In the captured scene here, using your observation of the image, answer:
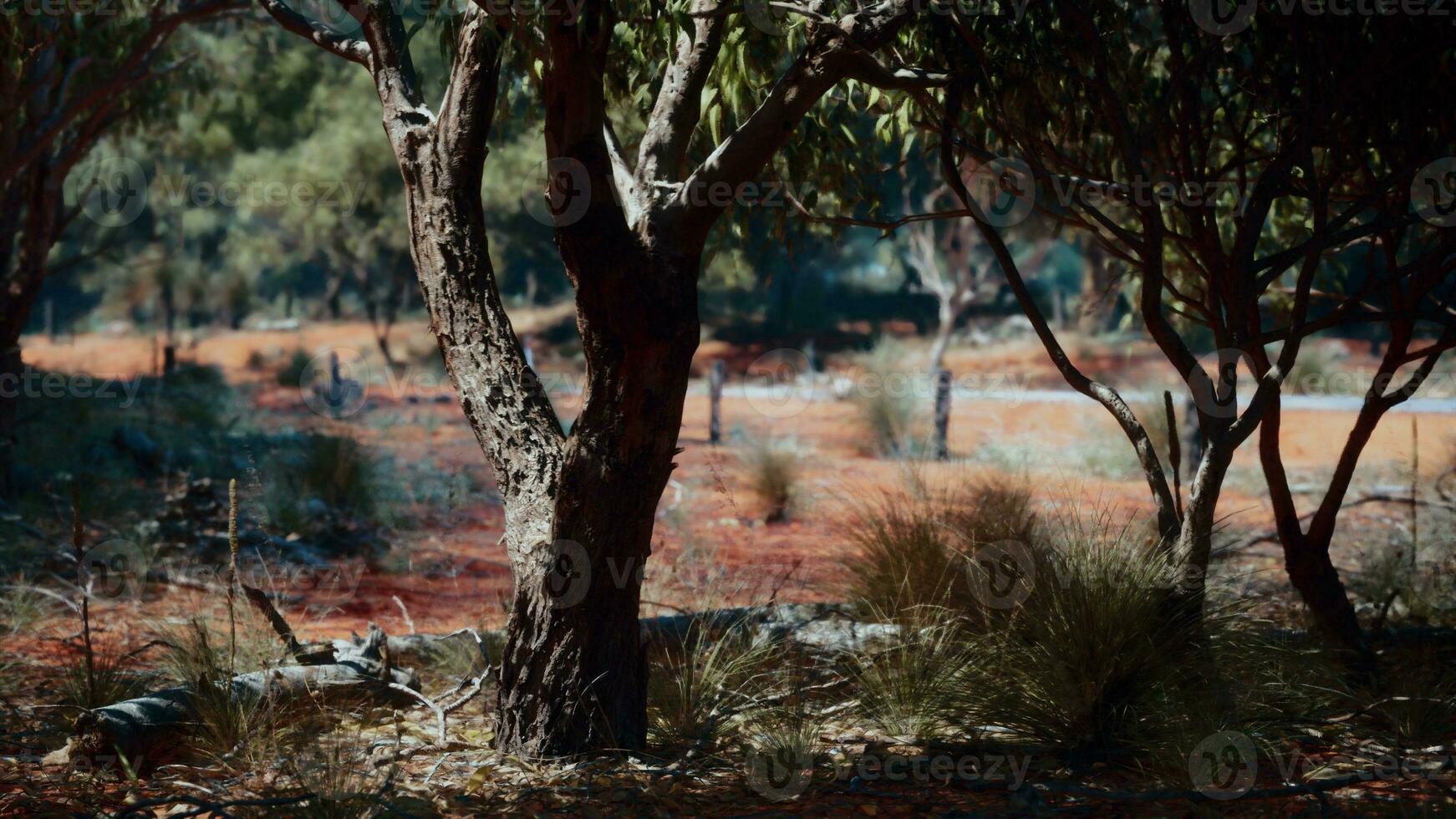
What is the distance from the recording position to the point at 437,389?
25.3 metres

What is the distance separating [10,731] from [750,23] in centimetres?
376

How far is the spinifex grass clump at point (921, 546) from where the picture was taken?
18.8ft

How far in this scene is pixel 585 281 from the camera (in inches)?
153

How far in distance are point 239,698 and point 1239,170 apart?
15.1ft

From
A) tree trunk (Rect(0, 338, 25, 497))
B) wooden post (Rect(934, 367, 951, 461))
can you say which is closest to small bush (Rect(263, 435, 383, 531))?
tree trunk (Rect(0, 338, 25, 497))

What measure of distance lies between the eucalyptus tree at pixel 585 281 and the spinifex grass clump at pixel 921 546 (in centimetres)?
171

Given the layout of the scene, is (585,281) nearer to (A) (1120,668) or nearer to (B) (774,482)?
(A) (1120,668)

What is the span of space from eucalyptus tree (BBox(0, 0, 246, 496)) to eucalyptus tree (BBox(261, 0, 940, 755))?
4439 millimetres

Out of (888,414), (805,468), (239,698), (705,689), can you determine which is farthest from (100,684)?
(888,414)

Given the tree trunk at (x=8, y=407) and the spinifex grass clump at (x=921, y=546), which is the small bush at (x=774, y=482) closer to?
the spinifex grass clump at (x=921, y=546)

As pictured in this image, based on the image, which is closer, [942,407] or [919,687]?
[919,687]

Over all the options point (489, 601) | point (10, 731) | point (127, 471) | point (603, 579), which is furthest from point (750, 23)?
point (127, 471)

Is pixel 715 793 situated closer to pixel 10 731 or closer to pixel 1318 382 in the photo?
pixel 10 731

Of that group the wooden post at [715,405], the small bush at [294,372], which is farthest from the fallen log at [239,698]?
the small bush at [294,372]
